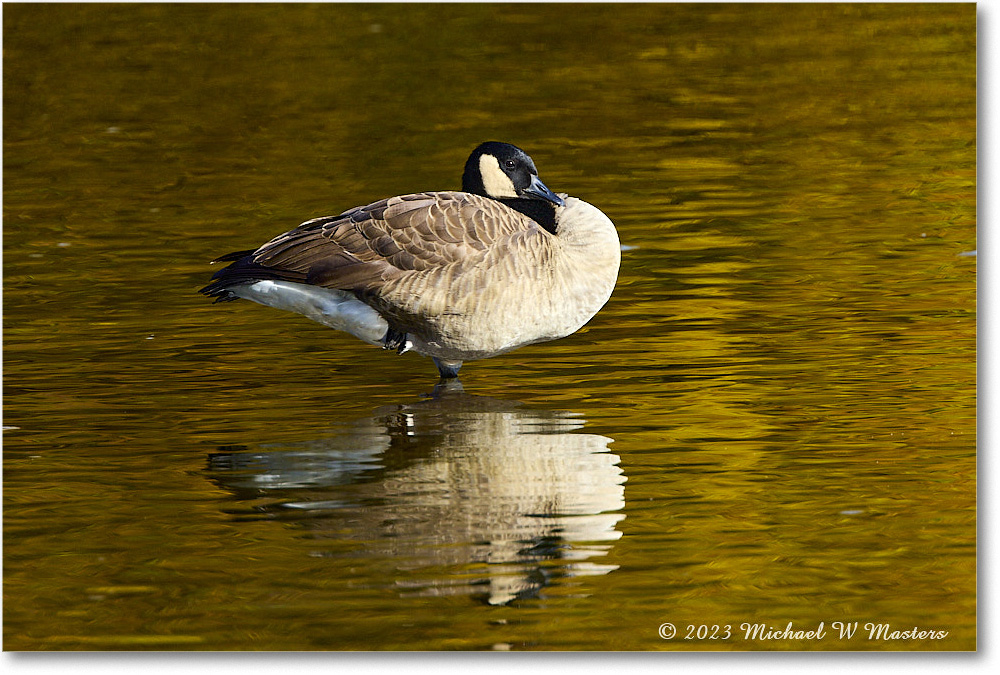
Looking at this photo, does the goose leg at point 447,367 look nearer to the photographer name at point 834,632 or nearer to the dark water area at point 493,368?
the dark water area at point 493,368

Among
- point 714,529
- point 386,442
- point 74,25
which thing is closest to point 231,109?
point 74,25

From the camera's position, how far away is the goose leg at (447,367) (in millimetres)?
10570

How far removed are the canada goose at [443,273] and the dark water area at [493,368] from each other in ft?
1.72

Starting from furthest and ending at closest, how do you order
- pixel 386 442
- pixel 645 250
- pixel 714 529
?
pixel 645 250 < pixel 386 442 < pixel 714 529

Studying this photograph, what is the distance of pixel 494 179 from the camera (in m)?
10.4

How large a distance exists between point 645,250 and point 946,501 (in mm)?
5936

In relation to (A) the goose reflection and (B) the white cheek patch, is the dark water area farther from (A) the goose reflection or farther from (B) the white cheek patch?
(B) the white cheek patch

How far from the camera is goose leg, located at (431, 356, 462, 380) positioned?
10.6 metres

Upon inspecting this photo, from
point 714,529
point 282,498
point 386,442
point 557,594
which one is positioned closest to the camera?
point 557,594

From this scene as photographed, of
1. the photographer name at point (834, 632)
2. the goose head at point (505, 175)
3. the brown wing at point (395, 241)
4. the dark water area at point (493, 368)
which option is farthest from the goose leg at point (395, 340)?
the photographer name at point (834, 632)

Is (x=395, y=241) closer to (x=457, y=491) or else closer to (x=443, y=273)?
(x=443, y=273)

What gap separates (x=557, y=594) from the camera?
6883 millimetres

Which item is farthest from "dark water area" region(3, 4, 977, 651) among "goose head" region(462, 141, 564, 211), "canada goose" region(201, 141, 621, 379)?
"goose head" region(462, 141, 564, 211)

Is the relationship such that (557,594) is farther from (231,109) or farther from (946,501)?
(231,109)
